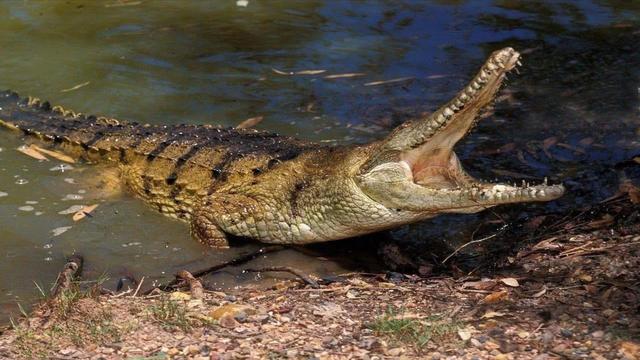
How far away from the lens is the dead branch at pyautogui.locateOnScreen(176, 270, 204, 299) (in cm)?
486

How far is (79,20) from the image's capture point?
10.4 meters

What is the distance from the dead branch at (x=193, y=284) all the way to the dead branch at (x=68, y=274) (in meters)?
0.60

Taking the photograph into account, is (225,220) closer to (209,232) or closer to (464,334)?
(209,232)

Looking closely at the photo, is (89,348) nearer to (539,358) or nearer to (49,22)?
(539,358)

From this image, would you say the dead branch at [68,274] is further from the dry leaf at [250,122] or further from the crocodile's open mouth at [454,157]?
the dry leaf at [250,122]

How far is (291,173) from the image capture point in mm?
5812

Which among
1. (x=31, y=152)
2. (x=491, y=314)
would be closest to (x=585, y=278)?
(x=491, y=314)

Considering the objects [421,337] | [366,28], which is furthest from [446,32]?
[421,337]

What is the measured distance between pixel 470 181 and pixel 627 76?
3.76 m

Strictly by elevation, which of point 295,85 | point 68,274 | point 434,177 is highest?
point 434,177

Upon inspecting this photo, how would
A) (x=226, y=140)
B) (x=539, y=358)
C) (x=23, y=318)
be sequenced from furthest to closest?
1. (x=226, y=140)
2. (x=23, y=318)
3. (x=539, y=358)

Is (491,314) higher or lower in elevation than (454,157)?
lower

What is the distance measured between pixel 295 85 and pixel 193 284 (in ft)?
12.2

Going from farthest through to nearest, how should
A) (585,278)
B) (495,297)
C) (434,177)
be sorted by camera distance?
(434,177) < (585,278) < (495,297)
